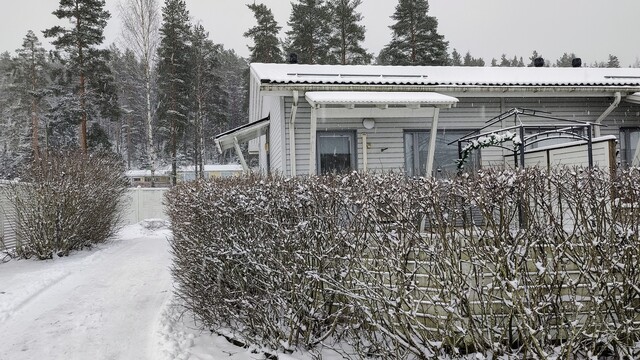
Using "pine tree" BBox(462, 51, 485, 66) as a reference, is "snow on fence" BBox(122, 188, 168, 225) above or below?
below

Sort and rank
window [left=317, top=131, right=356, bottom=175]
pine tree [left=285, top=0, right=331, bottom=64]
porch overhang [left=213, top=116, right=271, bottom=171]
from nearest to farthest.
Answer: window [left=317, top=131, right=356, bottom=175], porch overhang [left=213, top=116, right=271, bottom=171], pine tree [left=285, top=0, right=331, bottom=64]

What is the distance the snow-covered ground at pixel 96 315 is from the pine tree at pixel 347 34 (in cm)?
2117

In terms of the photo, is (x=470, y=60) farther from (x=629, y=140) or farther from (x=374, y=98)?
(x=374, y=98)

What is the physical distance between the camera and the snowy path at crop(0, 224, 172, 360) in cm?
470

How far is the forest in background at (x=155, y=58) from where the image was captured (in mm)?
22484

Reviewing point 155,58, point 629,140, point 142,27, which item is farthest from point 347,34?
point 629,140

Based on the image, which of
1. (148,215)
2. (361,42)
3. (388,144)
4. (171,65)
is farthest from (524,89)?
(171,65)

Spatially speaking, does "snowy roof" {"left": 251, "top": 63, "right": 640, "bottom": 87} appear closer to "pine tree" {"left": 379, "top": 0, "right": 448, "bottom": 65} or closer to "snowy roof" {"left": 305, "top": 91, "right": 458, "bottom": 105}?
"snowy roof" {"left": 305, "top": 91, "right": 458, "bottom": 105}

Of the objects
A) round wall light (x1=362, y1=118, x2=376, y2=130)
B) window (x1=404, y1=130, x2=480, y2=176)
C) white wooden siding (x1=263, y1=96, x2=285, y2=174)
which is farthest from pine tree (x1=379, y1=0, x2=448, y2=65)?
round wall light (x1=362, y1=118, x2=376, y2=130)

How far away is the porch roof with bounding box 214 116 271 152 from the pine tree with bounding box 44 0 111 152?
14327mm

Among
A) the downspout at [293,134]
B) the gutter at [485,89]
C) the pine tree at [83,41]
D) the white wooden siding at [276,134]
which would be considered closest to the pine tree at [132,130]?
the pine tree at [83,41]

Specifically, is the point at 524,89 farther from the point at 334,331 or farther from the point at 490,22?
the point at 490,22

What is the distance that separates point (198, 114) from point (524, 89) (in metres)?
26.8

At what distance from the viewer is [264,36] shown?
91.9 ft
